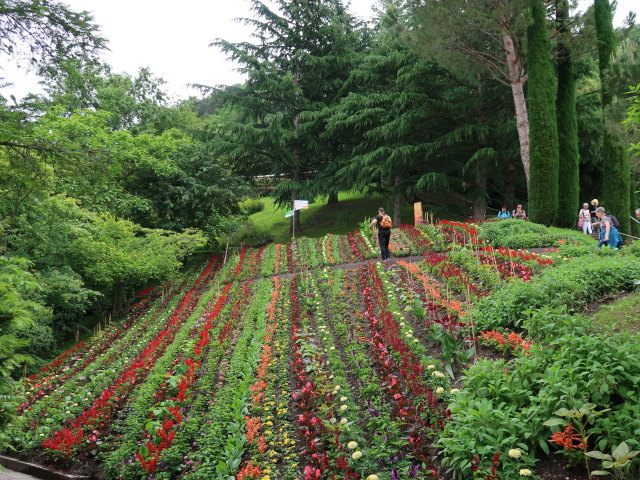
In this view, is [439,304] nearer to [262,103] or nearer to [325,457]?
[325,457]

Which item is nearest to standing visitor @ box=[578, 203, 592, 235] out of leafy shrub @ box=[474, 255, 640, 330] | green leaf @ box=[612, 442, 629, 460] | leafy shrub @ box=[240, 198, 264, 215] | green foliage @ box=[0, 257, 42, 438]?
leafy shrub @ box=[474, 255, 640, 330]

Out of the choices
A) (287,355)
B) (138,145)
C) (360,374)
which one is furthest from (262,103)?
(360,374)

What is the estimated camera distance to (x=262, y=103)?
78.8 feet

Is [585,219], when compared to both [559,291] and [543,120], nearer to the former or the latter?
[543,120]

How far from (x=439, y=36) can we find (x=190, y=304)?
14276 millimetres

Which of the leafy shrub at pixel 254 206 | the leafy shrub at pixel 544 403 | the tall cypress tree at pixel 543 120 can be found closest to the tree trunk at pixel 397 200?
the tall cypress tree at pixel 543 120

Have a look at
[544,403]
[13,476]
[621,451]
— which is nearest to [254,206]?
[13,476]

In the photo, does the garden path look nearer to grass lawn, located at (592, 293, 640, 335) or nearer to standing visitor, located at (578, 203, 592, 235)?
grass lawn, located at (592, 293, 640, 335)

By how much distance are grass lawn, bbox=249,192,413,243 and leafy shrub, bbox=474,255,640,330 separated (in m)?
18.1

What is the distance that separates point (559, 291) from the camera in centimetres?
645

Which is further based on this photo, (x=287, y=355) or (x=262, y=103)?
(x=262, y=103)

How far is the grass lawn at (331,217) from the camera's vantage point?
84.6 ft

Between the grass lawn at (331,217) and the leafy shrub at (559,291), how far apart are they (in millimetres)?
18063

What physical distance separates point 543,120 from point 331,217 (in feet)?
46.7
